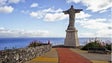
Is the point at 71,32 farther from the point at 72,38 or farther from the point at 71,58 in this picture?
the point at 71,58

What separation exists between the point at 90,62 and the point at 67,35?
2165 cm

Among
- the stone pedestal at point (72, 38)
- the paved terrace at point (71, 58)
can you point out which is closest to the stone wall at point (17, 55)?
the paved terrace at point (71, 58)

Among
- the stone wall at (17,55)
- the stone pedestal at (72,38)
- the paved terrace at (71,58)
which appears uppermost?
the stone pedestal at (72,38)

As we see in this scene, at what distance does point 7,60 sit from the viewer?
1145cm

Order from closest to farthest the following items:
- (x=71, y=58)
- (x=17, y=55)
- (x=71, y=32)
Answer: (x=17, y=55) < (x=71, y=58) < (x=71, y=32)

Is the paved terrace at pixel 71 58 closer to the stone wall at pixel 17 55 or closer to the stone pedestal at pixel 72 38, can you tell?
the stone wall at pixel 17 55

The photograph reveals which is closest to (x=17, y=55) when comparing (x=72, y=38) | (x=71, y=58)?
(x=71, y=58)

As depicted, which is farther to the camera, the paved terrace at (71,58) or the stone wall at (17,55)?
the paved terrace at (71,58)

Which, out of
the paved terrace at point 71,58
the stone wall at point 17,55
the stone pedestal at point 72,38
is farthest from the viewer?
the stone pedestal at point 72,38

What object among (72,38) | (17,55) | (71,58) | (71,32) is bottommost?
(71,58)

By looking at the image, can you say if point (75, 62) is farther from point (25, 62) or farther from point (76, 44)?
point (76, 44)

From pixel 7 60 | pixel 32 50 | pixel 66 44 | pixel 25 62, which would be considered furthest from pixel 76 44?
pixel 7 60

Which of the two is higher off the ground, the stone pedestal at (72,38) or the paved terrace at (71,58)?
the stone pedestal at (72,38)

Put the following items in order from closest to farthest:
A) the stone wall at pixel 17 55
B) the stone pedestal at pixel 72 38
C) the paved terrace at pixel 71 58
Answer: the stone wall at pixel 17 55 → the paved terrace at pixel 71 58 → the stone pedestal at pixel 72 38
